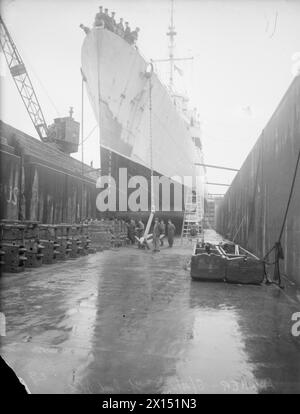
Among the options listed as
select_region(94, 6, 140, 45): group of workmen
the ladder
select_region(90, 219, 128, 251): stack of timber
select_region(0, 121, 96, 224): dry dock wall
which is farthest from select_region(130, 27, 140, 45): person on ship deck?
the ladder

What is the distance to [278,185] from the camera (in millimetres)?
8727

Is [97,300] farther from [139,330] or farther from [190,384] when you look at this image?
[190,384]

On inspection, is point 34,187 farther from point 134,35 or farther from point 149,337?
point 134,35

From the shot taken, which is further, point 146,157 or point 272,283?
point 146,157

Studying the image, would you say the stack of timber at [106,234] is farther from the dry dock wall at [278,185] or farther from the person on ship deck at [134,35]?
the person on ship deck at [134,35]

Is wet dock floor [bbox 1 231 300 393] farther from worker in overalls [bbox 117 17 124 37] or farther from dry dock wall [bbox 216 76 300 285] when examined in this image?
worker in overalls [bbox 117 17 124 37]

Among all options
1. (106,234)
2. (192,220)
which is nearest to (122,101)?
(106,234)

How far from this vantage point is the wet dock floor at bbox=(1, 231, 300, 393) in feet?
9.66

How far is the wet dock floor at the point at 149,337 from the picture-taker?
295 centimetres

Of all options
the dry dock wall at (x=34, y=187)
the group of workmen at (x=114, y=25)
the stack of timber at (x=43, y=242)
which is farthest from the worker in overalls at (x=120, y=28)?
the stack of timber at (x=43, y=242)

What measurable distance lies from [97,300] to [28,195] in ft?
27.5

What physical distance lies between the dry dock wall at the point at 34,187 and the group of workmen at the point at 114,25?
24.7 ft

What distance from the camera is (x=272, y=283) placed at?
7652 millimetres
